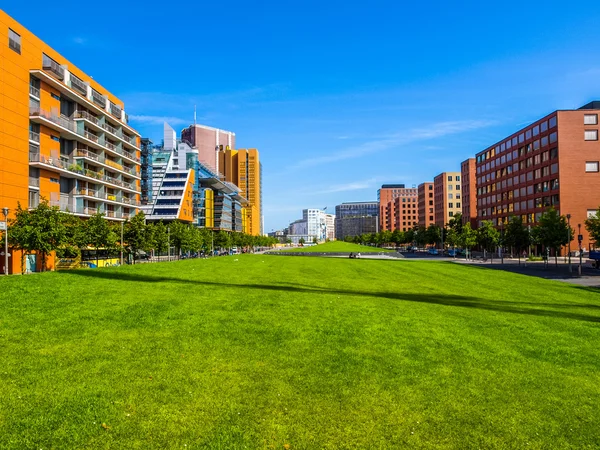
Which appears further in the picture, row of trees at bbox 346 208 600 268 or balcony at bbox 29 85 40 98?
row of trees at bbox 346 208 600 268

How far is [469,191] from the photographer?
14725 cm

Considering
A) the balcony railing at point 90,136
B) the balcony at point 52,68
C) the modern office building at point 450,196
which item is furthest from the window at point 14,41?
the modern office building at point 450,196

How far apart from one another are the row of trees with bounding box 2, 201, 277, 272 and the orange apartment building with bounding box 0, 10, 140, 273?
454 cm

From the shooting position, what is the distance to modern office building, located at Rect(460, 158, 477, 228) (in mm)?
145625

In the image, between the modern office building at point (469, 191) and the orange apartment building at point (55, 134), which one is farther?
the modern office building at point (469, 191)

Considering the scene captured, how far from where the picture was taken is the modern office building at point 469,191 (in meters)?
146

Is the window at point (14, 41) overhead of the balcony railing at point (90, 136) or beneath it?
overhead

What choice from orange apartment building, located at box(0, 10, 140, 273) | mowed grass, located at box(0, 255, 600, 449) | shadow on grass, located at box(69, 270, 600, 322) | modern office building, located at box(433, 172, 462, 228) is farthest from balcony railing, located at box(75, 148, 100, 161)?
modern office building, located at box(433, 172, 462, 228)

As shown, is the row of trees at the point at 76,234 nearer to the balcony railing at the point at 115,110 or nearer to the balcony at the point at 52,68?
the balcony at the point at 52,68

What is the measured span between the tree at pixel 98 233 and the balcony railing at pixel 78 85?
20156 mm

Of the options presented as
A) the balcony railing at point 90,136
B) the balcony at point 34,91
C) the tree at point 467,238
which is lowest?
the tree at point 467,238

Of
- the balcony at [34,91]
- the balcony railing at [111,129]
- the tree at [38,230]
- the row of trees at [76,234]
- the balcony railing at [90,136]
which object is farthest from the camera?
the balcony railing at [111,129]

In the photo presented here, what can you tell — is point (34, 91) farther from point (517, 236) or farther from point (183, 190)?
point (517, 236)

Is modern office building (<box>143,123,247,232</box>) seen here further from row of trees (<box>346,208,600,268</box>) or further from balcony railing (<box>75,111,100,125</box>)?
row of trees (<box>346,208,600,268</box>)
